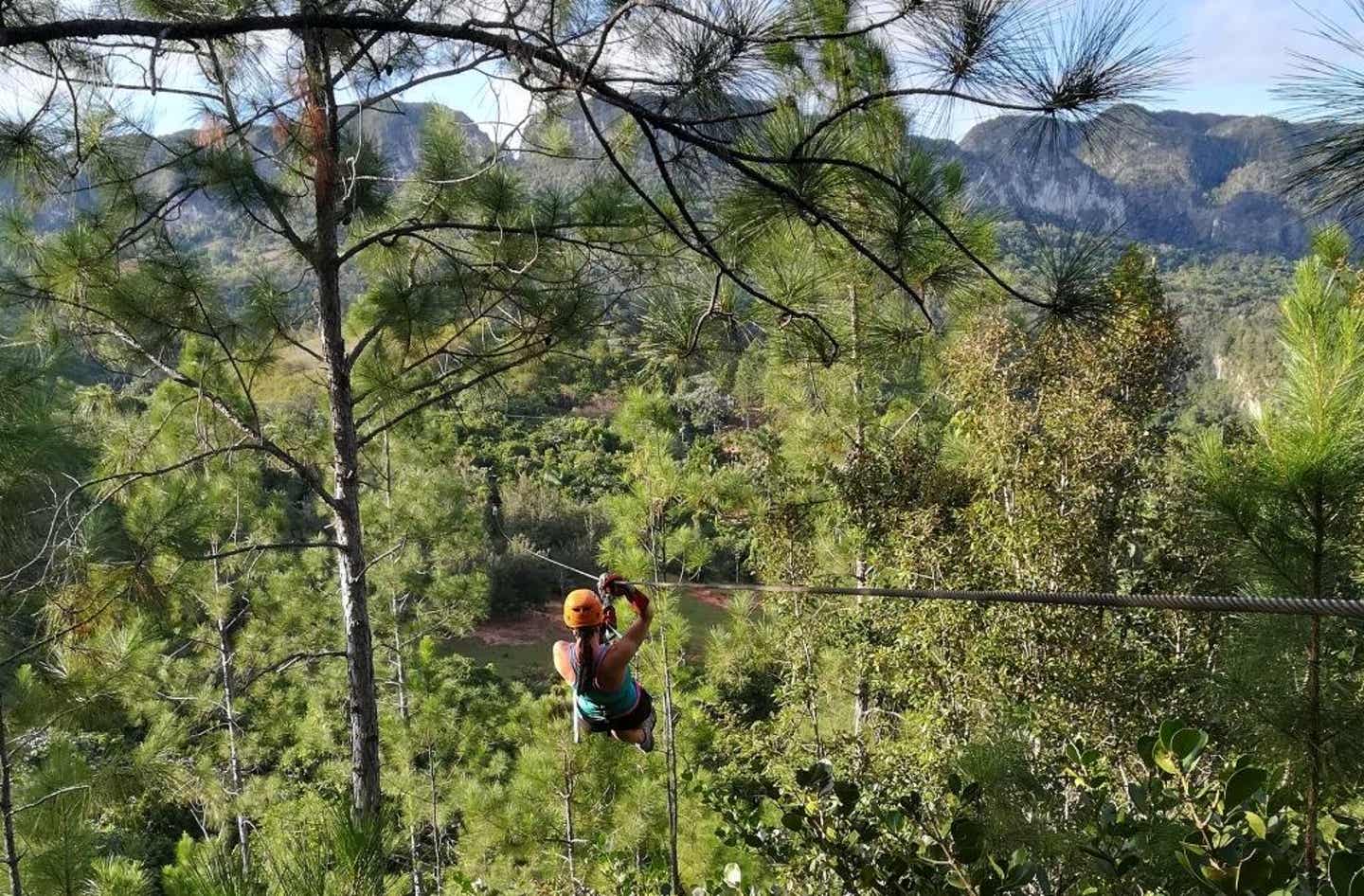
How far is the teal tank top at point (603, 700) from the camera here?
2551 millimetres

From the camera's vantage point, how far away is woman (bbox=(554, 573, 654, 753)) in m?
2.33

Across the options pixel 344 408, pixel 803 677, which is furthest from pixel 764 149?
pixel 803 677

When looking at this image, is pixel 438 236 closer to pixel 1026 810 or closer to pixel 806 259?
pixel 806 259

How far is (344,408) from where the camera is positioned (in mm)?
3475

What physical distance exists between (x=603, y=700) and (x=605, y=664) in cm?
21

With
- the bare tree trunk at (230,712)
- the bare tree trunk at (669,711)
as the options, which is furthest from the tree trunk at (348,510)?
the bare tree trunk at (230,712)

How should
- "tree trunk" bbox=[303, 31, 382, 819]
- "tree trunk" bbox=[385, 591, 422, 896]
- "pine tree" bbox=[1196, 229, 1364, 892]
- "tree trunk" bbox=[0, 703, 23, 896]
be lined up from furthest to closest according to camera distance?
"tree trunk" bbox=[385, 591, 422, 896], "tree trunk" bbox=[303, 31, 382, 819], "tree trunk" bbox=[0, 703, 23, 896], "pine tree" bbox=[1196, 229, 1364, 892]

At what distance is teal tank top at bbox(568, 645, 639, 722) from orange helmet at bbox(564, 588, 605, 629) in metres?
0.18

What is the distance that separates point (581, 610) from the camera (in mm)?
2354

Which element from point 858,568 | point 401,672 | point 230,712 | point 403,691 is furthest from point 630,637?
point 401,672

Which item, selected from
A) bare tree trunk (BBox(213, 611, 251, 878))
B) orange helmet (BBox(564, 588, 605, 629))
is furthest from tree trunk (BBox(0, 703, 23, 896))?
bare tree trunk (BBox(213, 611, 251, 878))

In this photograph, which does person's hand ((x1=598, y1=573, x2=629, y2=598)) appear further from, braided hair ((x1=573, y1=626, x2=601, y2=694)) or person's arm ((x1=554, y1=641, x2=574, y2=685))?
person's arm ((x1=554, y1=641, x2=574, y2=685))

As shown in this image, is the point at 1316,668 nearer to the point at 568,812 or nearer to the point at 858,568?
the point at 858,568

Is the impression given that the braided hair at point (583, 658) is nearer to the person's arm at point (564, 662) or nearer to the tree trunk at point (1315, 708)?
the person's arm at point (564, 662)
